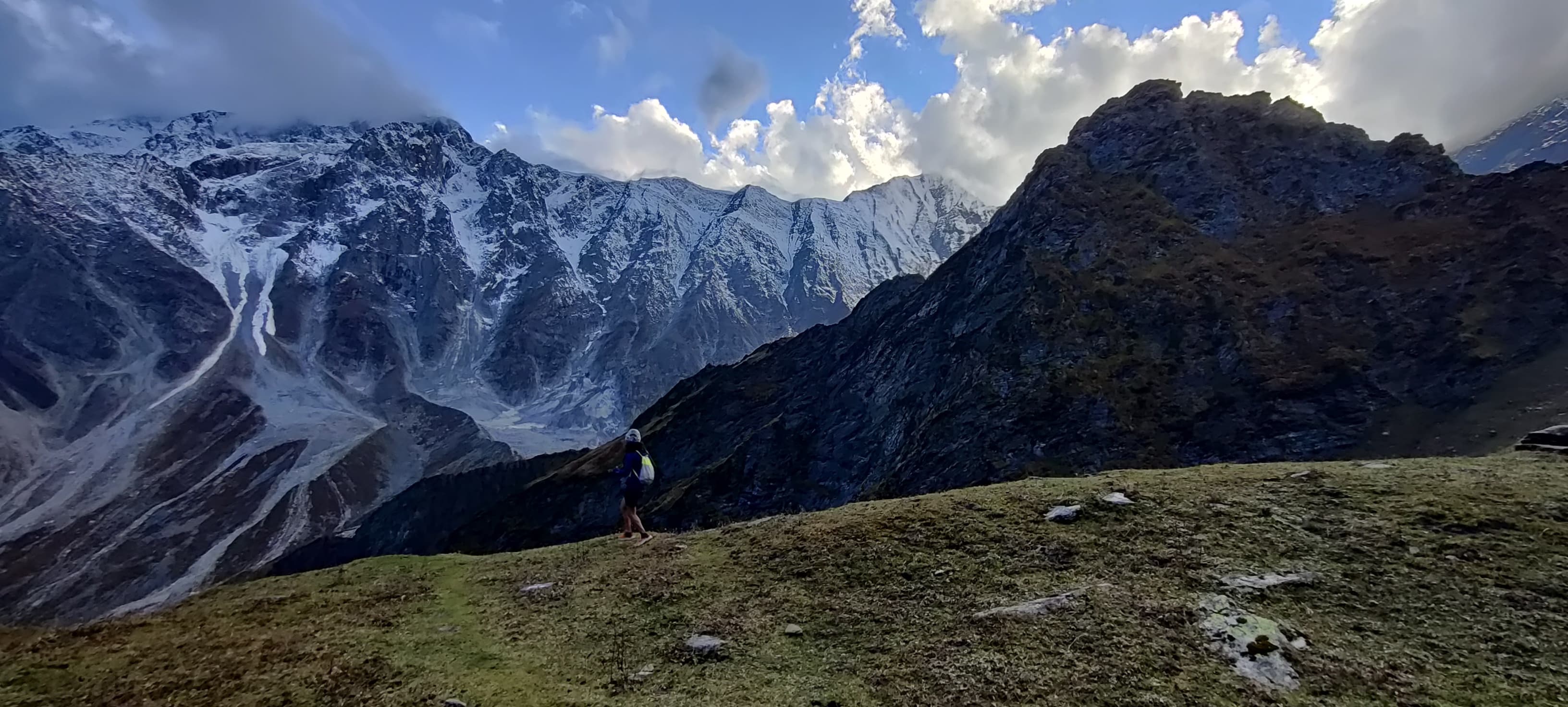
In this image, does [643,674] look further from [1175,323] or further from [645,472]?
[1175,323]

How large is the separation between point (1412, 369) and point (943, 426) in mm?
56776

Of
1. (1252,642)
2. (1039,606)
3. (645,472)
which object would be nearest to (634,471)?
(645,472)

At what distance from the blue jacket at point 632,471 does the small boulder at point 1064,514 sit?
546 inches

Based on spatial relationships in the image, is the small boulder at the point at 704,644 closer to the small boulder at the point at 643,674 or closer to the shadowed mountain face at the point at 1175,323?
the small boulder at the point at 643,674

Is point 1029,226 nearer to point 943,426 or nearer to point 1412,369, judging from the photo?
point 943,426

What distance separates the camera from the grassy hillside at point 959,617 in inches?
562

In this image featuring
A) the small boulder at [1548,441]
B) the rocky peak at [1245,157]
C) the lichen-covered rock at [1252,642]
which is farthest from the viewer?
the rocky peak at [1245,157]

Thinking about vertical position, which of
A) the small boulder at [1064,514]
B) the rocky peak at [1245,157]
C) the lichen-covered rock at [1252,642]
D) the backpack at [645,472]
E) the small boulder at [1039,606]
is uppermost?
the rocky peak at [1245,157]

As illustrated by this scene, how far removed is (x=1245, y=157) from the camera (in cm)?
13725

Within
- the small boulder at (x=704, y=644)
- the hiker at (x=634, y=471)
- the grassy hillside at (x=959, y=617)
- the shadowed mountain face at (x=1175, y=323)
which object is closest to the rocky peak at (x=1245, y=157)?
the shadowed mountain face at (x=1175, y=323)

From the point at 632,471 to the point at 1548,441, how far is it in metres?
32.6

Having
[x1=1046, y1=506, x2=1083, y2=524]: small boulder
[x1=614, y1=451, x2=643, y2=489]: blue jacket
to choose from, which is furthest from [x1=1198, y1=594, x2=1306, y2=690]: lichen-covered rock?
[x1=614, y1=451, x2=643, y2=489]: blue jacket

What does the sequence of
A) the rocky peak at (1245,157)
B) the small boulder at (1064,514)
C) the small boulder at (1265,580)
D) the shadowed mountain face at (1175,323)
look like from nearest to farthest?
the small boulder at (1265,580) → the small boulder at (1064,514) → the shadowed mountain face at (1175,323) → the rocky peak at (1245,157)

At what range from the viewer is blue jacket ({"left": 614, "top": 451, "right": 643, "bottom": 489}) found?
2712 centimetres
